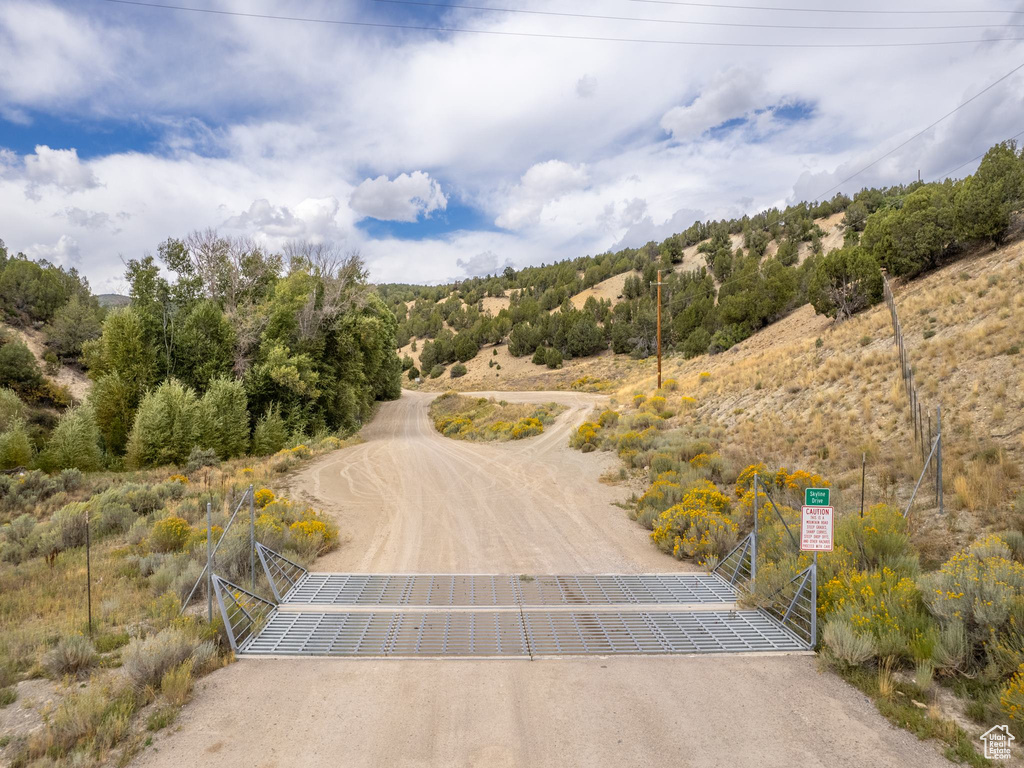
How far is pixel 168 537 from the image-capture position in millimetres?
9914

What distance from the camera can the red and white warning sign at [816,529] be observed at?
584 cm

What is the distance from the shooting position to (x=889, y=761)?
13.5ft

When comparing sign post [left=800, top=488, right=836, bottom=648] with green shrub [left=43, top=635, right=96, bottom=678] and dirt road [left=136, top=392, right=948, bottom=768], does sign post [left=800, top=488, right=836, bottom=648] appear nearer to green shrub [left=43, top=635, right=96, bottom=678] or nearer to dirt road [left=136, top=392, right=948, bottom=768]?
dirt road [left=136, top=392, right=948, bottom=768]

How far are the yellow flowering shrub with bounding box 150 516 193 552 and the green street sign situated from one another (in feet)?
34.0

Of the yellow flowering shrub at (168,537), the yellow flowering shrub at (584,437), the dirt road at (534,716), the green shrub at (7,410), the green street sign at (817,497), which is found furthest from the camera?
the green shrub at (7,410)

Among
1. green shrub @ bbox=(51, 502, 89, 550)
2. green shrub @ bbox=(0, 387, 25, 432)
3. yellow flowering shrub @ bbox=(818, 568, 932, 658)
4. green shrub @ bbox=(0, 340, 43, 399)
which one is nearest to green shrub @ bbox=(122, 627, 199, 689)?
green shrub @ bbox=(51, 502, 89, 550)

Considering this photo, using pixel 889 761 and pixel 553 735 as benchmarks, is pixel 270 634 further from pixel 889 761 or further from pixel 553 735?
pixel 889 761

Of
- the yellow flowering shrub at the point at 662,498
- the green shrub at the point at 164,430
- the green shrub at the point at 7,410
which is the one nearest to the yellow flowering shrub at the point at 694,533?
the yellow flowering shrub at the point at 662,498

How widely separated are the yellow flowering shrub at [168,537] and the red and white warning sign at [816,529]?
10.3 meters

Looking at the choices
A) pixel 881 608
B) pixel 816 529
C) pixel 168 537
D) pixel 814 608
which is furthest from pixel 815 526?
pixel 168 537

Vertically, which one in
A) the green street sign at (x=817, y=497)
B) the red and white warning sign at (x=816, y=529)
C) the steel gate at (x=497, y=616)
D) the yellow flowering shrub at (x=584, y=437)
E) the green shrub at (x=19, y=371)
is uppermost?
the green shrub at (x=19, y=371)

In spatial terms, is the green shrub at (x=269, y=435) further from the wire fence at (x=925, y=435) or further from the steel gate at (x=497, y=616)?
the wire fence at (x=925, y=435)

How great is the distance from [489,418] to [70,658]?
29.1m

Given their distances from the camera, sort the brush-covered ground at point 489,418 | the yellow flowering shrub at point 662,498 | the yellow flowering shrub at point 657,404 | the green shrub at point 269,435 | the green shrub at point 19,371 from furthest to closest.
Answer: the green shrub at point 19,371 < the brush-covered ground at point 489,418 < the yellow flowering shrub at point 657,404 < the green shrub at point 269,435 < the yellow flowering shrub at point 662,498
